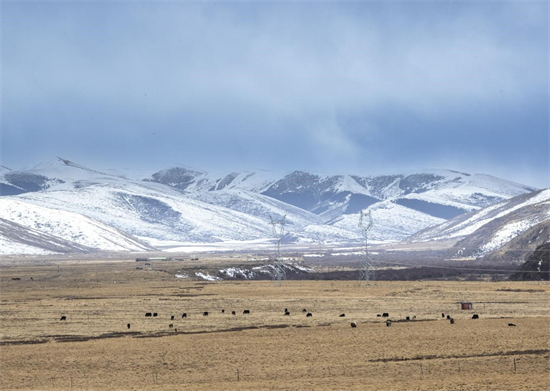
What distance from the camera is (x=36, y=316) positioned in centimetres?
8488

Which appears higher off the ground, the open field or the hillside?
the hillside

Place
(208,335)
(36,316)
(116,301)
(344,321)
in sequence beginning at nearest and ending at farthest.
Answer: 1. (208,335)
2. (344,321)
3. (36,316)
4. (116,301)

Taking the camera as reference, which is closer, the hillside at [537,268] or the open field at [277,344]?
the open field at [277,344]

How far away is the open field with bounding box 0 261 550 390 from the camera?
158 ft

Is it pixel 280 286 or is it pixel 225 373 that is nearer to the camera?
pixel 225 373

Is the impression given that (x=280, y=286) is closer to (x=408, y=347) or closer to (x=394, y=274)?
(x=394, y=274)

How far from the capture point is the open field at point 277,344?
48.2 metres

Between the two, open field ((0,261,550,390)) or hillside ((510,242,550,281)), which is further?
hillside ((510,242,550,281))

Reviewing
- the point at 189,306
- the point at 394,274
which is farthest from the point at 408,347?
the point at 394,274

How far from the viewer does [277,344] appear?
61.8 metres

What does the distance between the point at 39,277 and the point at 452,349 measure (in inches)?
4845

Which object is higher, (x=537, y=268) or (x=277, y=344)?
(x=537, y=268)

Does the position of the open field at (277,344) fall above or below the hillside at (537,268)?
below

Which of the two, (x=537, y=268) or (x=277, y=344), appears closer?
(x=277, y=344)
